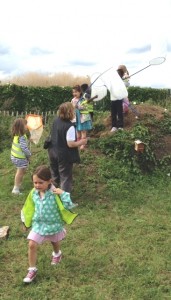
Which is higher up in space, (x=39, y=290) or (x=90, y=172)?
(x=90, y=172)

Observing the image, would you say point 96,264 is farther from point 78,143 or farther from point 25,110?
point 25,110

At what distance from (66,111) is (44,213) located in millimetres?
2301

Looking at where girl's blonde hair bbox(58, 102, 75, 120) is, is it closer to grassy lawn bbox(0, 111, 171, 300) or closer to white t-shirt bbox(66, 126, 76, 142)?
white t-shirt bbox(66, 126, 76, 142)

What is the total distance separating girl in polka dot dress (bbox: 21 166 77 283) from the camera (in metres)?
4.96

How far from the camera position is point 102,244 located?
5980mm

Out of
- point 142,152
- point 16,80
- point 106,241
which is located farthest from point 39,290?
point 16,80

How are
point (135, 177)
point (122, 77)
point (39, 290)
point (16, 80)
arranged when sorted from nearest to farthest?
point (39, 290) < point (135, 177) < point (122, 77) < point (16, 80)

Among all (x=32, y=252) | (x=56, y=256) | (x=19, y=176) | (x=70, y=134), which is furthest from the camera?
(x=19, y=176)

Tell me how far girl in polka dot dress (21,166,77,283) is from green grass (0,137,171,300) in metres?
0.38

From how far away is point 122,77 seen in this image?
9430mm

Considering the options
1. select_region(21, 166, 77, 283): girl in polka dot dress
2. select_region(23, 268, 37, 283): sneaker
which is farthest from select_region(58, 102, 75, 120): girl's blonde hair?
select_region(23, 268, 37, 283): sneaker

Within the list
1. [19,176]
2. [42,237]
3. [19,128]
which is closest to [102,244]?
[42,237]

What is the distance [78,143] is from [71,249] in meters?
1.74

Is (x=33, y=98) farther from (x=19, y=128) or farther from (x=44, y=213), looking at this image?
(x=44, y=213)
